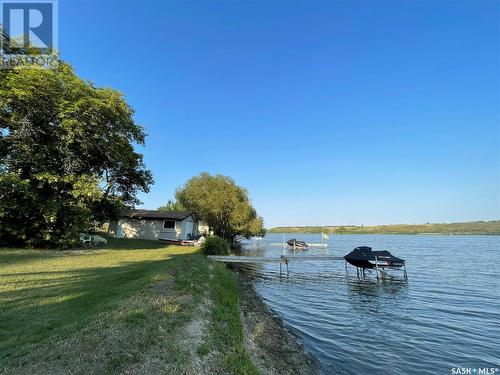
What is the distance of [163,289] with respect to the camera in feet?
31.4

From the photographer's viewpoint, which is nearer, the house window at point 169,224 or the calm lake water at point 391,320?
the calm lake water at point 391,320

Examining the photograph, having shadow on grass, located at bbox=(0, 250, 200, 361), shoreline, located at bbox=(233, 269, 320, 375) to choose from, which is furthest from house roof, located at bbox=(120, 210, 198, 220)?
shoreline, located at bbox=(233, 269, 320, 375)

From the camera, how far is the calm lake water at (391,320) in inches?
337

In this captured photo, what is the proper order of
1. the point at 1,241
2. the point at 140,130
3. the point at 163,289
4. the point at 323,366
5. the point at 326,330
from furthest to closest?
the point at 140,130 → the point at 1,241 → the point at 326,330 → the point at 163,289 → the point at 323,366

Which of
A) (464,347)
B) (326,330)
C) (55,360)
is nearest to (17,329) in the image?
(55,360)

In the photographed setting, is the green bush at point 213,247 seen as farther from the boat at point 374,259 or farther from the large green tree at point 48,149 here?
the boat at point 374,259

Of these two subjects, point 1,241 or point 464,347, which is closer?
point 464,347

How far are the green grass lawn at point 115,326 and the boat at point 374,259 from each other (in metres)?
15.6

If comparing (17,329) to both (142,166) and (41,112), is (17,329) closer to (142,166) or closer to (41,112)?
(41,112)

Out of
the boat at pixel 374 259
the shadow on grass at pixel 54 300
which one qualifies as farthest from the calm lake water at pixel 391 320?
the shadow on grass at pixel 54 300

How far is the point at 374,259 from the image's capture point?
75.0 feet

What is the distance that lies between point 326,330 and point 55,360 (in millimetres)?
9113

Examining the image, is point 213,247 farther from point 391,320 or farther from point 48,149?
point 391,320

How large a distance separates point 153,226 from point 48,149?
20.4 metres
